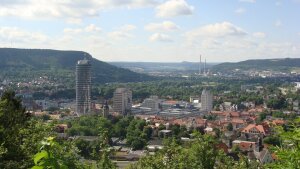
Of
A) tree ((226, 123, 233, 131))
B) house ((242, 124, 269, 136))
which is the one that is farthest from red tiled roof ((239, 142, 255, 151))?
tree ((226, 123, 233, 131))

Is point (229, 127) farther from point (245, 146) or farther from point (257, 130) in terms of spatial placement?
point (245, 146)

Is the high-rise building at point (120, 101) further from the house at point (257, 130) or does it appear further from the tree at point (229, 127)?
the house at point (257, 130)

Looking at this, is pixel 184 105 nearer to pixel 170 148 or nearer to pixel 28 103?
pixel 28 103

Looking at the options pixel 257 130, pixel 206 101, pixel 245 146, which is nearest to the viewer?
pixel 245 146

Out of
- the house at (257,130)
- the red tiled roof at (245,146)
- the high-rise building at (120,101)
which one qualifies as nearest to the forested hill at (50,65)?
the high-rise building at (120,101)

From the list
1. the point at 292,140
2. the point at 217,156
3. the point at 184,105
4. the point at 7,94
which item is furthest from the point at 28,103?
the point at 292,140

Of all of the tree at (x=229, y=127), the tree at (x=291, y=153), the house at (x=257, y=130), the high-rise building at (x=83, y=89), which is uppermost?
the tree at (x=291, y=153)

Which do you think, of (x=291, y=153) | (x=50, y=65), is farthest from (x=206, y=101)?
(x=50, y=65)
